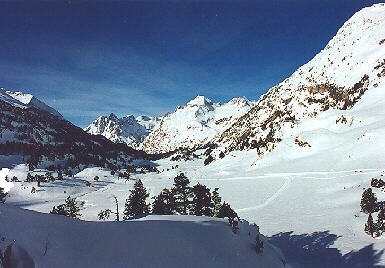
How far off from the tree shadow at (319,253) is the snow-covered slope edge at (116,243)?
10.3 metres

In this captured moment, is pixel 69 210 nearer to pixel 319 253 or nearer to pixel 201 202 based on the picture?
pixel 201 202

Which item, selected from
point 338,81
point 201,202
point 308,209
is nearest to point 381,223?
point 308,209

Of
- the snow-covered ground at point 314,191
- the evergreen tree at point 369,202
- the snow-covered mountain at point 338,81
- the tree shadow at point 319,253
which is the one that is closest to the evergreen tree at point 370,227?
the snow-covered ground at point 314,191

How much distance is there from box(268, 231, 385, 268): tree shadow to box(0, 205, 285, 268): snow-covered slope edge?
33.7 feet

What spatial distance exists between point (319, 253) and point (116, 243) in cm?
2319

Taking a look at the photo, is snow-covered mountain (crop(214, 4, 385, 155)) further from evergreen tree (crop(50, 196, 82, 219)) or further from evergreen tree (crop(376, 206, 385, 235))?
evergreen tree (crop(376, 206, 385, 235))

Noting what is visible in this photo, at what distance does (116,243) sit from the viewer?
1605 centimetres

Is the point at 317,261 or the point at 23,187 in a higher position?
the point at 23,187

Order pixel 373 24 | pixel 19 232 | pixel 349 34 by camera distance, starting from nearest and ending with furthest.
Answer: pixel 19 232, pixel 373 24, pixel 349 34

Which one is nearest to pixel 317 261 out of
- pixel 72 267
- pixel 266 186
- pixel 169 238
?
pixel 169 238

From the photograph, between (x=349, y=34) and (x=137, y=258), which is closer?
(x=137, y=258)

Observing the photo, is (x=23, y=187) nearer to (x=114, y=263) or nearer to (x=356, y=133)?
(x=356, y=133)

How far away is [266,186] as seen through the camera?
6512cm

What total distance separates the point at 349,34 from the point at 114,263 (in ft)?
573
